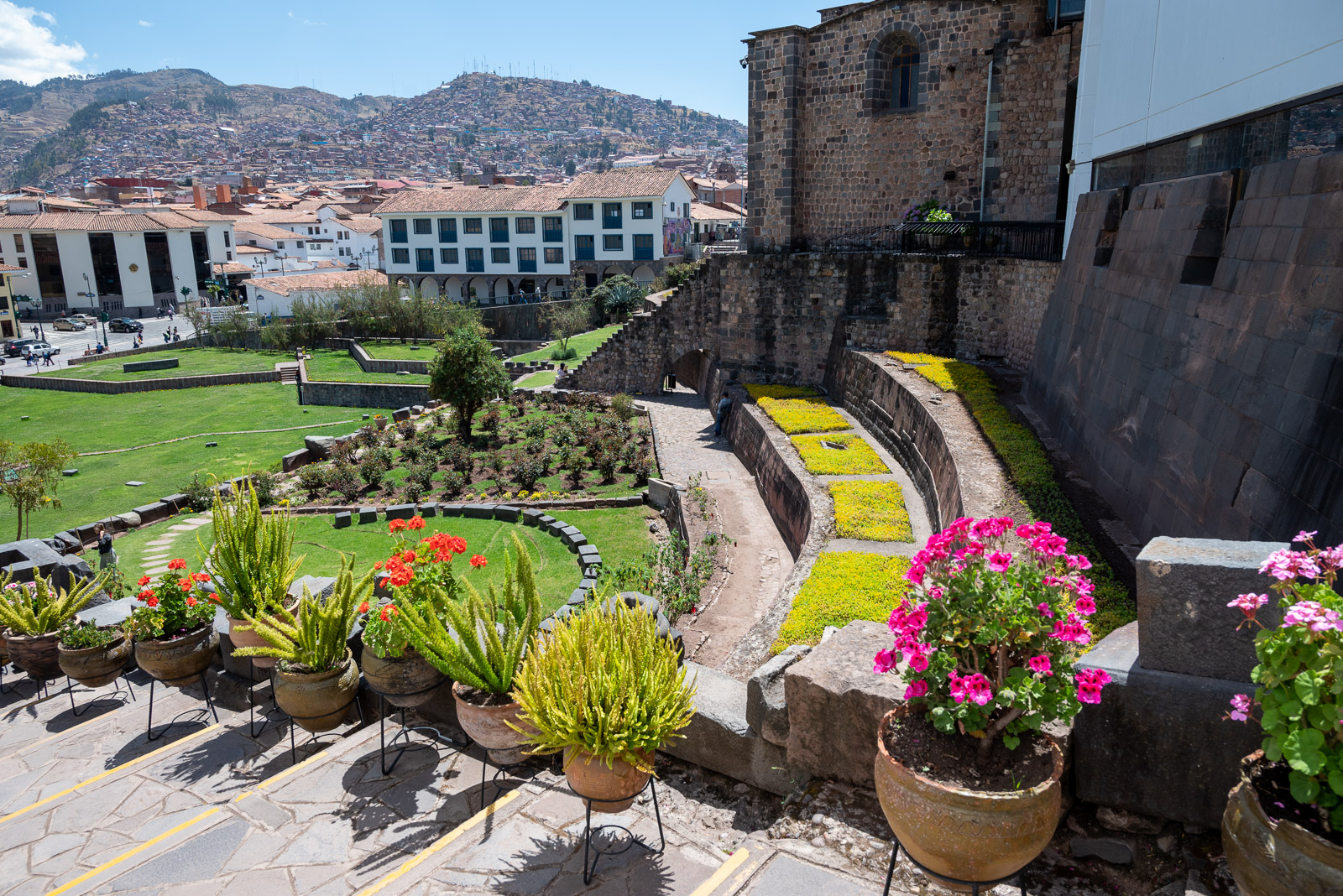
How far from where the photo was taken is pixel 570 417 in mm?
25094

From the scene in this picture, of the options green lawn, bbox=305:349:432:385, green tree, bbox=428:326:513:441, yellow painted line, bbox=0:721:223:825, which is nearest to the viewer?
yellow painted line, bbox=0:721:223:825

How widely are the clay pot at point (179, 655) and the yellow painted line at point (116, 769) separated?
0.49m

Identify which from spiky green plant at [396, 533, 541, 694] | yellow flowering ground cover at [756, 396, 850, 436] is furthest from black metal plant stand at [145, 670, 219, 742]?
yellow flowering ground cover at [756, 396, 850, 436]

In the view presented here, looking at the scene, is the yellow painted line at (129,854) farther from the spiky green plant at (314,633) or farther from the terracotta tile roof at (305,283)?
the terracotta tile roof at (305,283)

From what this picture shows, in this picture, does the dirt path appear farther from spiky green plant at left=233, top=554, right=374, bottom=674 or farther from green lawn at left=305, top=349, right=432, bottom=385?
green lawn at left=305, top=349, right=432, bottom=385

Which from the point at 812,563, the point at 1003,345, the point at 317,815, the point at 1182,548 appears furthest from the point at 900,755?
the point at 1003,345

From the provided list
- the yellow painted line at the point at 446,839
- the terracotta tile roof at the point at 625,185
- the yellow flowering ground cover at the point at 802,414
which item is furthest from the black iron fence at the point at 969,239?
the terracotta tile roof at the point at 625,185

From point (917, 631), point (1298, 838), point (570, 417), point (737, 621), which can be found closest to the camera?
point (1298, 838)

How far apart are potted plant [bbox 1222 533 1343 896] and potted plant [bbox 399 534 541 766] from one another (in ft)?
10.9

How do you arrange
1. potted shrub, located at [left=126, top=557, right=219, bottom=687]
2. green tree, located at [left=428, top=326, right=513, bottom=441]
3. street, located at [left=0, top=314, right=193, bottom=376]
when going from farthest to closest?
street, located at [left=0, top=314, right=193, bottom=376]
green tree, located at [left=428, top=326, right=513, bottom=441]
potted shrub, located at [left=126, top=557, right=219, bottom=687]

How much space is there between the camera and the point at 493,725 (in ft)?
15.6

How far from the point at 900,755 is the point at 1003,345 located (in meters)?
15.6

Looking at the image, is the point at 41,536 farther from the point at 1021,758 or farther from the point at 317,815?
the point at 1021,758

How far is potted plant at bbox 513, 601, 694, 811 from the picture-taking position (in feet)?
13.1
